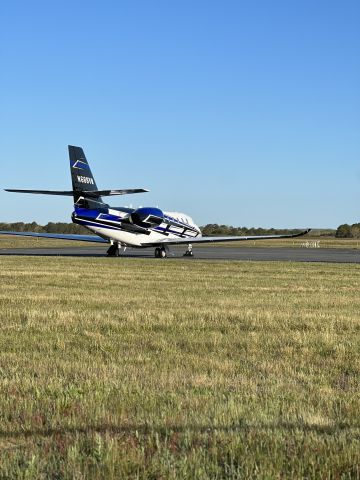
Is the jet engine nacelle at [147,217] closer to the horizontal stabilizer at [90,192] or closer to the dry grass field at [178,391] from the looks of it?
the horizontal stabilizer at [90,192]

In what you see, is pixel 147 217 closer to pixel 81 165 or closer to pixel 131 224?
pixel 131 224

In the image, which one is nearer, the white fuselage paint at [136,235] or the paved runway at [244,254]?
the paved runway at [244,254]

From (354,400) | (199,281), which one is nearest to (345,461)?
(354,400)

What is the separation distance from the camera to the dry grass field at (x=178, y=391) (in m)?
5.09

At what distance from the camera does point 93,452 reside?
17.1ft

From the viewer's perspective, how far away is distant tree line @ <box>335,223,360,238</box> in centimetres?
15627

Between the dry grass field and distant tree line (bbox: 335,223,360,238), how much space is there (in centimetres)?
14392

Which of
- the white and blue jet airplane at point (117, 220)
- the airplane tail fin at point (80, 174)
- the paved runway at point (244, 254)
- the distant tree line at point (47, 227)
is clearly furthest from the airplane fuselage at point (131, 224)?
the distant tree line at point (47, 227)

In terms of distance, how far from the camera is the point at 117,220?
165 ft

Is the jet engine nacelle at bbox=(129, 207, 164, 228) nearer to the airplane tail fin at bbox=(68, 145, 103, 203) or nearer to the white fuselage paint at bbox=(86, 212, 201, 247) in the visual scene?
the white fuselage paint at bbox=(86, 212, 201, 247)

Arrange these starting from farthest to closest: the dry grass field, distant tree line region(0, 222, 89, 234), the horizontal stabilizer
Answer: distant tree line region(0, 222, 89, 234) < the horizontal stabilizer < the dry grass field

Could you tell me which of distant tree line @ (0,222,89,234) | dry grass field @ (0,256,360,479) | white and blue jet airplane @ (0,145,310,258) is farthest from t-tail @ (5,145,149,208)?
distant tree line @ (0,222,89,234)

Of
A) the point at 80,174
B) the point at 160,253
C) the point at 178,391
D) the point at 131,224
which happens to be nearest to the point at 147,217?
the point at 131,224

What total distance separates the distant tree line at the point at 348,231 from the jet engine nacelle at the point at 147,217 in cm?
10990
